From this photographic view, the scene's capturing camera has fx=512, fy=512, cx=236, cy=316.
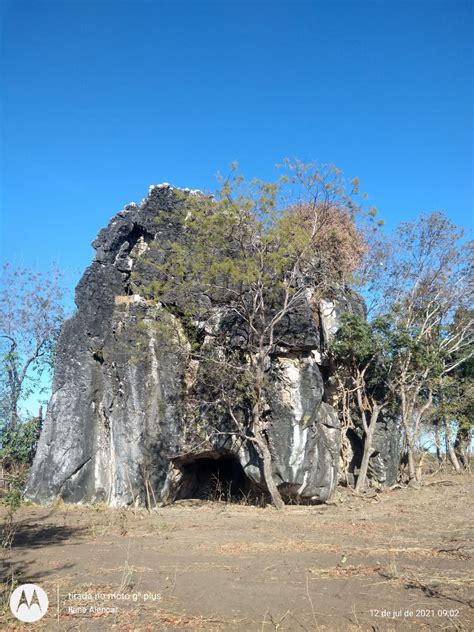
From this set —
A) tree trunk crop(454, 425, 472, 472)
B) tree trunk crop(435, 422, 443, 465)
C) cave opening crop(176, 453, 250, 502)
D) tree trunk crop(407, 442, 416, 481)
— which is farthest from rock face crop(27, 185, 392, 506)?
tree trunk crop(454, 425, 472, 472)

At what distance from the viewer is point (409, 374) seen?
16484mm

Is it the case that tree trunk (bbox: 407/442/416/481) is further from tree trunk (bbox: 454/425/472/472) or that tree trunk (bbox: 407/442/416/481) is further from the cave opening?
the cave opening

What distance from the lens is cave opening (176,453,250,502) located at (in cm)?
1597

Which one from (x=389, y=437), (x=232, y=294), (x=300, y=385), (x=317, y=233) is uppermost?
(x=317, y=233)

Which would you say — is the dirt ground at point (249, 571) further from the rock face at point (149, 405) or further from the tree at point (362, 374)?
the tree at point (362, 374)

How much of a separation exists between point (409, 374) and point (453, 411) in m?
3.73

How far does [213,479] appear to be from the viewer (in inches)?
693

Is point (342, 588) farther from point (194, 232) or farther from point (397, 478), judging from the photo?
point (397, 478)

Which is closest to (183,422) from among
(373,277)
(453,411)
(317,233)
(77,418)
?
(77,418)

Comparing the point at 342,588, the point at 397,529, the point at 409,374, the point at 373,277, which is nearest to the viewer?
the point at 342,588

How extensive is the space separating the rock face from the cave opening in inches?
5.5

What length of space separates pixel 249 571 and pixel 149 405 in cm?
829

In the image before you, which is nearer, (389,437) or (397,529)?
(397,529)

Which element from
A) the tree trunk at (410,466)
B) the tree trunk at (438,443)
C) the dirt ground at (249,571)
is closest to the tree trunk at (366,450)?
the tree trunk at (410,466)
